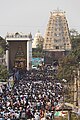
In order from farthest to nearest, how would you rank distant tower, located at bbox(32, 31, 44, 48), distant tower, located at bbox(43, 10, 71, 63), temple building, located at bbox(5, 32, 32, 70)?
distant tower, located at bbox(32, 31, 44, 48), distant tower, located at bbox(43, 10, 71, 63), temple building, located at bbox(5, 32, 32, 70)

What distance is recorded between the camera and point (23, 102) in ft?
71.3

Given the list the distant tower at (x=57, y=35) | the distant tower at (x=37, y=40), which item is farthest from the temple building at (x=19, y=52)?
the distant tower at (x=37, y=40)

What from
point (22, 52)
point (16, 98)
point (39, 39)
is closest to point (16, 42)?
point (22, 52)

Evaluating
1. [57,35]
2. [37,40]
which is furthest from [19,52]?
[37,40]

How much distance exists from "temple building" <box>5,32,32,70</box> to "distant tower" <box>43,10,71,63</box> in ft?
49.8

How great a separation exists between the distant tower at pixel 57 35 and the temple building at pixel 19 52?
15186 millimetres

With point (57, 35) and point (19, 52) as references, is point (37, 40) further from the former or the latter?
point (19, 52)

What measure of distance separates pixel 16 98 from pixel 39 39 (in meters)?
73.5

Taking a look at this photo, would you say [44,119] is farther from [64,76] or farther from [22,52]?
[22,52]

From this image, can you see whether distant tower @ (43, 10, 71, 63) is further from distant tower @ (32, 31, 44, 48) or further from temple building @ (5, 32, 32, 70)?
temple building @ (5, 32, 32, 70)

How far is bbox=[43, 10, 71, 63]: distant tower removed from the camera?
3172 inches

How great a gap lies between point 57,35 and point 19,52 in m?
22.4

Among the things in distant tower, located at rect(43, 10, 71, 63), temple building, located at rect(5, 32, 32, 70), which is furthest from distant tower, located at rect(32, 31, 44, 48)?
temple building, located at rect(5, 32, 32, 70)

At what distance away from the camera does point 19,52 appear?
62.5m
